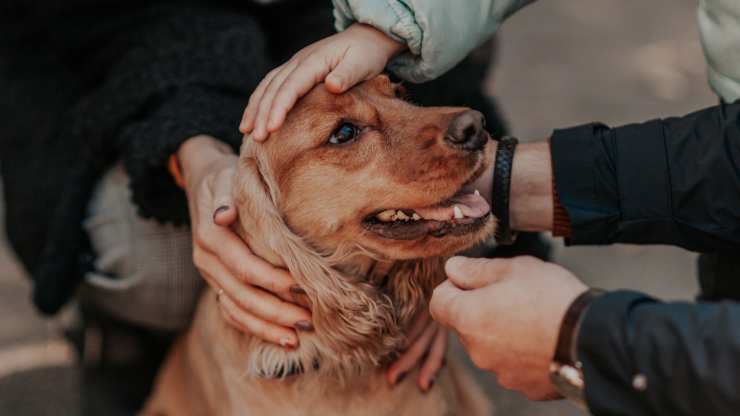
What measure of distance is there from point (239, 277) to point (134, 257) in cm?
79

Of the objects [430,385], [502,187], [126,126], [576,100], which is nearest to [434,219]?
[502,187]

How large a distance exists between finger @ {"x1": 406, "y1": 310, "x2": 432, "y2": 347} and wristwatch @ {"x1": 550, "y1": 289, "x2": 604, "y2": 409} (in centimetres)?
75

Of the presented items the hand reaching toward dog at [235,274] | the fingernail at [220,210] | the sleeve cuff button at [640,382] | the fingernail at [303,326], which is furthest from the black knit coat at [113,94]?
the sleeve cuff button at [640,382]

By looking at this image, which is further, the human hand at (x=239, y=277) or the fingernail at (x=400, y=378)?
the fingernail at (x=400, y=378)

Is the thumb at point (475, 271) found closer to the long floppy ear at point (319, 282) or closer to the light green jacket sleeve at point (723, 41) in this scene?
the long floppy ear at point (319, 282)

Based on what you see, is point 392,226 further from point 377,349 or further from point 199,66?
point 199,66

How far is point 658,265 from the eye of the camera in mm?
3662

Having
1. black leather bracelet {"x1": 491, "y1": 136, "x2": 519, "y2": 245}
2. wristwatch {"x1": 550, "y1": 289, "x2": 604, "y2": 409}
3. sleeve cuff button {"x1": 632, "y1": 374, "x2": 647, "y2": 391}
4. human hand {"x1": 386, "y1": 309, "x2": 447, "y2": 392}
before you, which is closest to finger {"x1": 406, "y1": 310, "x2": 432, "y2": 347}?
human hand {"x1": 386, "y1": 309, "x2": 447, "y2": 392}

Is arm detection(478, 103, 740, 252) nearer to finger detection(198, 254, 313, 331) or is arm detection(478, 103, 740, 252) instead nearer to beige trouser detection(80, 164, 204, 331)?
finger detection(198, 254, 313, 331)

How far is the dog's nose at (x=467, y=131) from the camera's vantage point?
190cm

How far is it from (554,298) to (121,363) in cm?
207

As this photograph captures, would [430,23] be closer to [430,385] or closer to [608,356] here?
[608,356]

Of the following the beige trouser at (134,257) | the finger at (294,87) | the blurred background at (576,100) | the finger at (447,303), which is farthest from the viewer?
the blurred background at (576,100)

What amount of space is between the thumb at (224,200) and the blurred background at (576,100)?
1.54 meters
